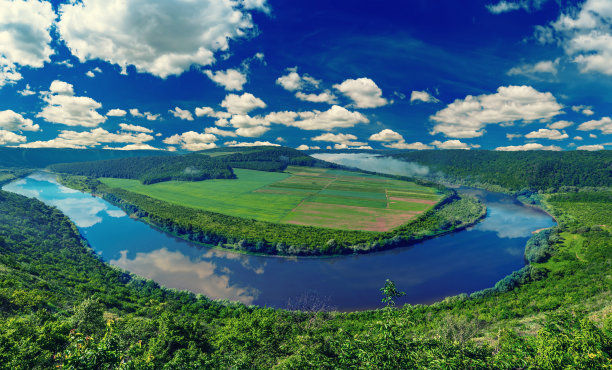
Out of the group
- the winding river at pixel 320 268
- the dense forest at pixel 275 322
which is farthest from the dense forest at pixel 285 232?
the dense forest at pixel 275 322

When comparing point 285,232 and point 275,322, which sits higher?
point 275,322

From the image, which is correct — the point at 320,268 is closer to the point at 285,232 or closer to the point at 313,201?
the point at 285,232

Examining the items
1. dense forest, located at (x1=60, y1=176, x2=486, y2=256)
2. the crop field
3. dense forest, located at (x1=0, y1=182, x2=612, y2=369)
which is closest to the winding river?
dense forest, located at (x1=60, y1=176, x2=486, y2=256)

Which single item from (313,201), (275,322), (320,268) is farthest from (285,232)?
(275,322)

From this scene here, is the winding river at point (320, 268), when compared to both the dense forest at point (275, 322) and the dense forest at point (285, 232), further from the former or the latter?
the dense forest at point (275, 322)

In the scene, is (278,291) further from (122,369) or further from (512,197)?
(512,197)

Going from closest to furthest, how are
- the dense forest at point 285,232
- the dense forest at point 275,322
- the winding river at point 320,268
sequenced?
the dense forest at point 275,322, the winding river at point 320,268, the dense forest at point 285,232

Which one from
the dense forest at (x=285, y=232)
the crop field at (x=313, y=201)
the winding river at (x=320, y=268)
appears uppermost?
the crop field at (x=313, y=201)
